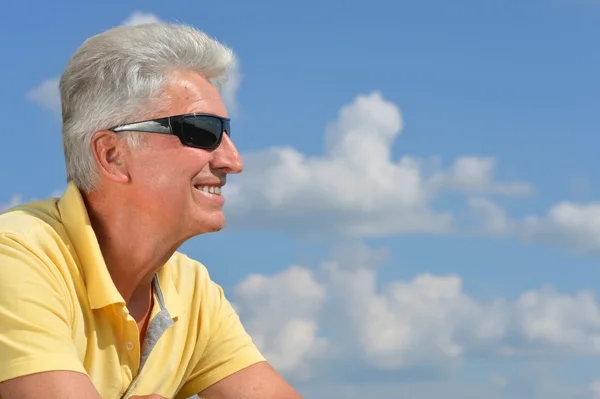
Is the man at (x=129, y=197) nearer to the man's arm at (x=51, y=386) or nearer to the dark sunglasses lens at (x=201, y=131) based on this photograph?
the dark sunglasses lens at (x=201, y=131)

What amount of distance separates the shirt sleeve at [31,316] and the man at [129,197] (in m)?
0.01

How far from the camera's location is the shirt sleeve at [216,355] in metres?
4.87

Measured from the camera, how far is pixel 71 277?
160 inches

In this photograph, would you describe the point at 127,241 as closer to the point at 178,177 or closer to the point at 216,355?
the point at 178,177

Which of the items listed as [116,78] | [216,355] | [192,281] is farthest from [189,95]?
[216,355]

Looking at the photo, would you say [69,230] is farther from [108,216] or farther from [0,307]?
[0,307]

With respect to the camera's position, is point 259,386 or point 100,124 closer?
point 100,124

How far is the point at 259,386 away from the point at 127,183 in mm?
1361

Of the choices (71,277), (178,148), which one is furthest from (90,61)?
(71,277)

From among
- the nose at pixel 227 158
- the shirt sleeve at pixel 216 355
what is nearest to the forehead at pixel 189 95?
the nose at pixel 227 158

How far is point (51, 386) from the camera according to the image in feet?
11.7

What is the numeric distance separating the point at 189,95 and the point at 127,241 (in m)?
0.76

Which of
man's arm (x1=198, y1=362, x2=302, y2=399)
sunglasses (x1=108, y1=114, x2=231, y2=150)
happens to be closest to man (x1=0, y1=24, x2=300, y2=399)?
sunglasses (x1=108, y1=114, x2=231, y2=150)

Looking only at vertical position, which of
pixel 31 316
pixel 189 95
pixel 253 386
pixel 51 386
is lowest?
pixel 51 386
